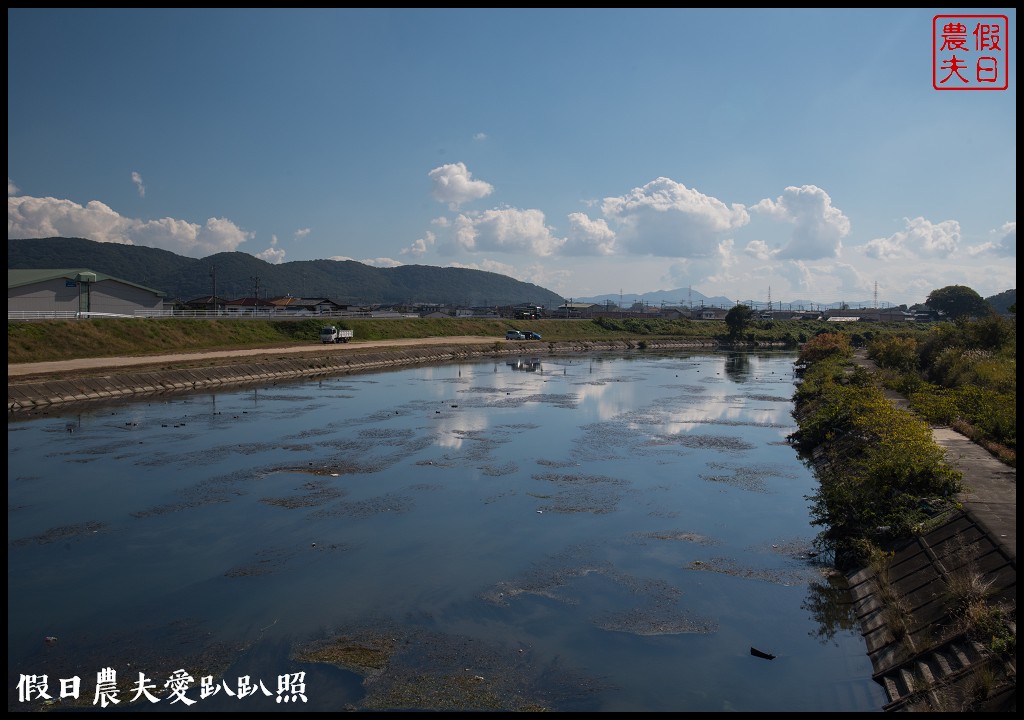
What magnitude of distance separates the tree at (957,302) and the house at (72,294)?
101626 millimetres

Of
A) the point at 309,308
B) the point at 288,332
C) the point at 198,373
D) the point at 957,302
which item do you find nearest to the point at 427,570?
the point at 198,373

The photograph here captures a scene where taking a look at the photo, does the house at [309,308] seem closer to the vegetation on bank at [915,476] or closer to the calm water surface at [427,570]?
the calm water surface at [427,570]

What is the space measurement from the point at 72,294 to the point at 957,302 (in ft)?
373

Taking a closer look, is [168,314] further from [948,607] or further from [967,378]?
[948,607]

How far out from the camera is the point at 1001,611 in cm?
739

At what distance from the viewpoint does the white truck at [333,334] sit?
56781 millimetres

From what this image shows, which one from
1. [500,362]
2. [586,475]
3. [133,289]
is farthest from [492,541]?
[133,289]

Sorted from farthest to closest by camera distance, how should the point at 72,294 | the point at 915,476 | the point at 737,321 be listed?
the point at 737,321 → the point at 72,294 → the point at 915,476

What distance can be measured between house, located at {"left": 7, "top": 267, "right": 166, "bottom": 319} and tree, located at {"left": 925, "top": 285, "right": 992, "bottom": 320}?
101626mm

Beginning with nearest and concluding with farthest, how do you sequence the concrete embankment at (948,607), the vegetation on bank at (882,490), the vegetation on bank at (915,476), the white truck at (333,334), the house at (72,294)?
the concrete embankment at (948,607)
the vegetation on bank at (915,476)
the vegetation on bank at (882,490)
the house at (72,294)
the white truck at (333,334)

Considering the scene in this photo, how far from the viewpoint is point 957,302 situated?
109 meters

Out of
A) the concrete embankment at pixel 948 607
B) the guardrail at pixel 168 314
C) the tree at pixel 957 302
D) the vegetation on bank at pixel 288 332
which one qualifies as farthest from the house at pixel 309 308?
the tree at pixel 957 302

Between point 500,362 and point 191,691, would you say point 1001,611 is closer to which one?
point 191,691

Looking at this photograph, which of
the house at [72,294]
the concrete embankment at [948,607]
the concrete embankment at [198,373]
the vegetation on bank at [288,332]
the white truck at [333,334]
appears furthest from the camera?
the white truck at [333,334]
